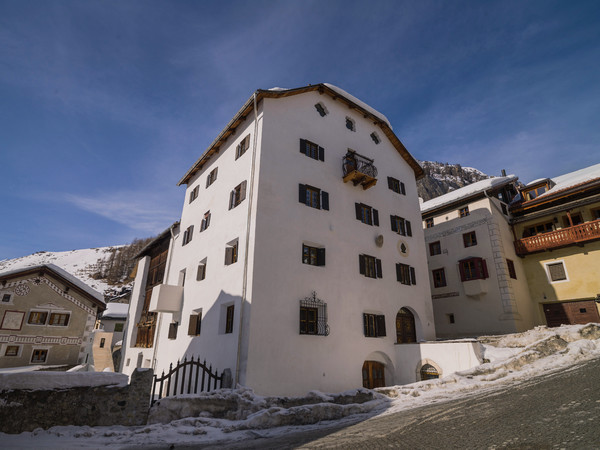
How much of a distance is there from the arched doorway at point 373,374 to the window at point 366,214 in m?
8.26

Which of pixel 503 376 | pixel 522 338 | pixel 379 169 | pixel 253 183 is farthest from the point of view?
pixel 379 169

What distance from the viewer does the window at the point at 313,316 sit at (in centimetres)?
1536

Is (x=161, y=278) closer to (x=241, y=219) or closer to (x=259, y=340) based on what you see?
(x=241, y=219)

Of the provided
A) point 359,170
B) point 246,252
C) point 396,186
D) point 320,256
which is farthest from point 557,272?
point 246,252

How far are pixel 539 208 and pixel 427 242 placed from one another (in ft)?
29.0

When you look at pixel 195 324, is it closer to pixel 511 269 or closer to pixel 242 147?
pixel 242 147

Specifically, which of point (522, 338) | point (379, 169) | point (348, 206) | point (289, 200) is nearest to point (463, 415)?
point (522, 338)

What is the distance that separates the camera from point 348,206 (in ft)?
64.6

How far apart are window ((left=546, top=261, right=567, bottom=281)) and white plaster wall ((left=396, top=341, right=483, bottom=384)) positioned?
1351cm

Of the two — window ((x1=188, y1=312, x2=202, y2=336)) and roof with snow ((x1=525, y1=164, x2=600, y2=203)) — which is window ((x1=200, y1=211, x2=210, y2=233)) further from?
roof with snow ((x1=525, y1=164, x2=600, y2=203))

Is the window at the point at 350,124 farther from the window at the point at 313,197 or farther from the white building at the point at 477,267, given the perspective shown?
the white building at the point at 477,267

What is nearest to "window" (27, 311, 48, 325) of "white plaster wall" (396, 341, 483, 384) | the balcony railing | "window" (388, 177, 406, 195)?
"white plaster wall" (396, 341, 483, 384)

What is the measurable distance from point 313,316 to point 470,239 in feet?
55.7

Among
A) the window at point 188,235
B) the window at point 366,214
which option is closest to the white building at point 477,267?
the window at point 366,214
